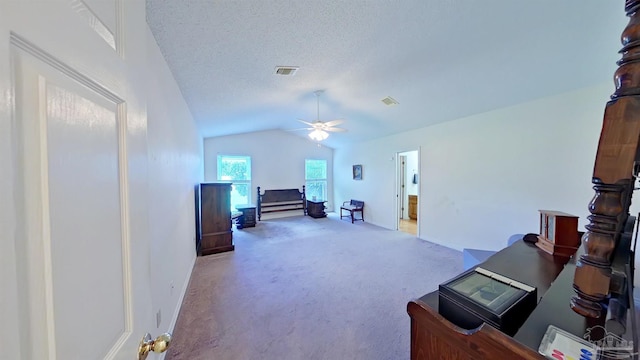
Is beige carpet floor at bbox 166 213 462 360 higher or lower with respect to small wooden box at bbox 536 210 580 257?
lower

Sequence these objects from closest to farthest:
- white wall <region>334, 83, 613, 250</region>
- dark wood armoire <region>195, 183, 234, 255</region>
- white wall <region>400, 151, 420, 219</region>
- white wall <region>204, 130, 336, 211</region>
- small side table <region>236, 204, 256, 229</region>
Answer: white wall <region>334, 83, 613, 250</region>, dark wood armoire <region>195, 183, 234, 255</region>, small side table <region>236, 204, 256, 229</region>, white wall <region>204, 130, 336, 211</region>, white wall <region>400, 151, 420, 219</region>

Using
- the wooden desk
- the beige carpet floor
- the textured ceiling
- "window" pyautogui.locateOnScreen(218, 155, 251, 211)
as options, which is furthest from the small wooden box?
"window" pyautogui.locateOnScreen(218, 155, 251, 211)

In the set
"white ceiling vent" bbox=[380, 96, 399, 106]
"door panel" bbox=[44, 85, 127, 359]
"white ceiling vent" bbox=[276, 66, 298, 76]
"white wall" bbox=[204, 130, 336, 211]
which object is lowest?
"door panel" bbox=[44, 85, 127, 359]

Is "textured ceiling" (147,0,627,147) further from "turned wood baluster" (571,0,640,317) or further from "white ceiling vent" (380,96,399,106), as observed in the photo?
"turned wood baluster" (571,0,640,317)

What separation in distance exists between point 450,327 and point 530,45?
2729 millimetres

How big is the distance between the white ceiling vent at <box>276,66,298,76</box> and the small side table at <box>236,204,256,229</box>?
4.20 m

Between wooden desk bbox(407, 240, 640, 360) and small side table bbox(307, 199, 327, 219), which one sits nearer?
wooden desk bbox(407, 240, 640, 360)

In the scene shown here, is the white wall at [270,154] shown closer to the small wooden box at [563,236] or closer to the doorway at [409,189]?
the doorway at [409,189]

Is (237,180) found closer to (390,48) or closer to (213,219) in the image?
(213,219)

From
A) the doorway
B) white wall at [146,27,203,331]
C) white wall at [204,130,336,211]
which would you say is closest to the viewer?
white wall at [146,27,203,331]

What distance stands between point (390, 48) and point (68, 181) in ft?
8.41

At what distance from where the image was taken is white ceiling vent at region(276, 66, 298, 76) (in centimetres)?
260

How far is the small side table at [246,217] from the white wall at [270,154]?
1018 mm

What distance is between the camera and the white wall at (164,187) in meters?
1.69
